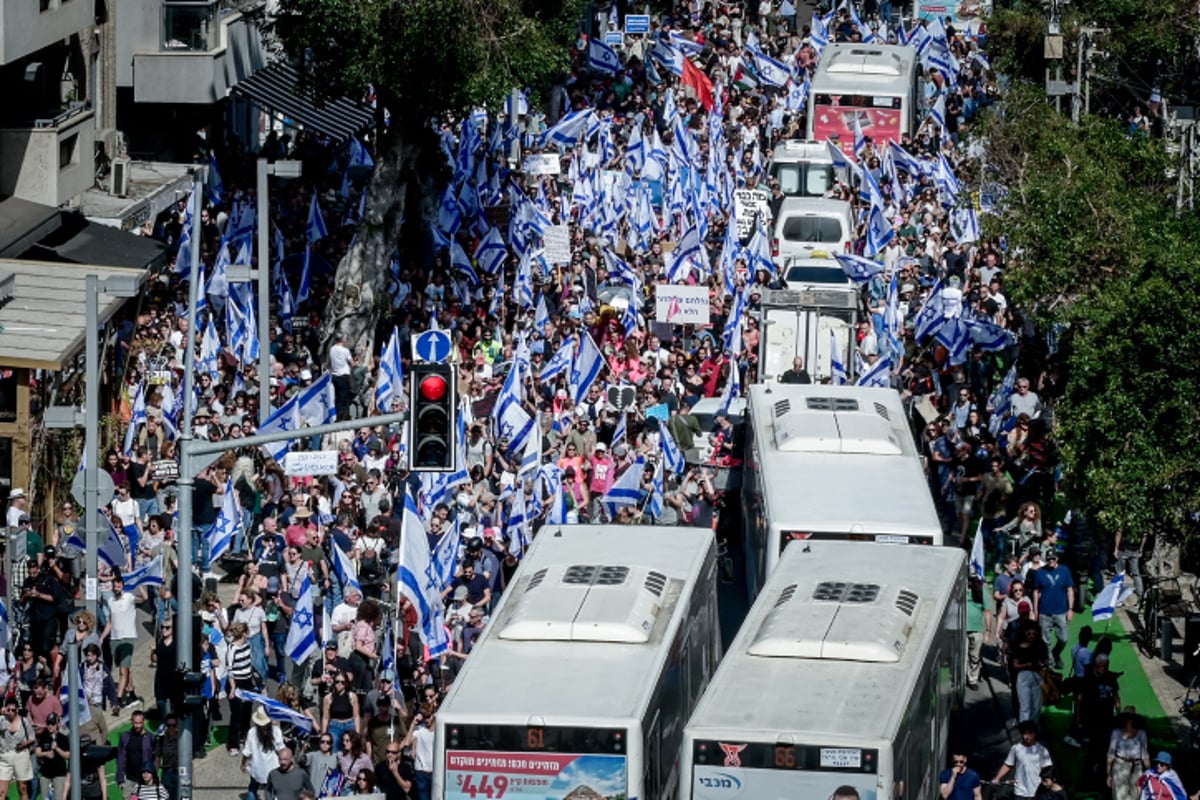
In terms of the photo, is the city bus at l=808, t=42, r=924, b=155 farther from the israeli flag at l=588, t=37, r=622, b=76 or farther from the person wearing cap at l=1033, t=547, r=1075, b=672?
the person wearing cap at l=1033, t=547, r=1075, b=672

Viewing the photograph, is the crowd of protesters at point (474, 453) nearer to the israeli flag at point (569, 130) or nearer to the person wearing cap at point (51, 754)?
the person wearing cap at point (51, 754)

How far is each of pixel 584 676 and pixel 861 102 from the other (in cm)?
3706

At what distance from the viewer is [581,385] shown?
35.0 meters

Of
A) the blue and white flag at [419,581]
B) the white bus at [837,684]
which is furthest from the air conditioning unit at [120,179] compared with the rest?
the white bus at [837,684]

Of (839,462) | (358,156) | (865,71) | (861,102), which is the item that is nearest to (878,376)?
(839,462)

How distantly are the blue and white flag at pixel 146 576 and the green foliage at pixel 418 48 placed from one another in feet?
39.9

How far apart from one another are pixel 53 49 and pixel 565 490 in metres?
14.8

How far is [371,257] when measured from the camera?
41.4 m

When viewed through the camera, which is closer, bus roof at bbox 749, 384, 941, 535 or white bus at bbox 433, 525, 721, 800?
white bus at bbox 433, 525, 721, 800

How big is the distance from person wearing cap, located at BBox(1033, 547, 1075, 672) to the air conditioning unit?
68.1ft

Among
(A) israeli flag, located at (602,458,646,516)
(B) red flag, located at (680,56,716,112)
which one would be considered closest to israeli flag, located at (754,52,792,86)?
(B) red flag, located at (680,56,716,112)

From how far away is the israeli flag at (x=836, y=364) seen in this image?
37.2 metres

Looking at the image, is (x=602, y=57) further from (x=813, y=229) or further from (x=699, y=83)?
(x=813, y=229)

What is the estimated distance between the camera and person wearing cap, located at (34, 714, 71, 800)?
24906 mm
